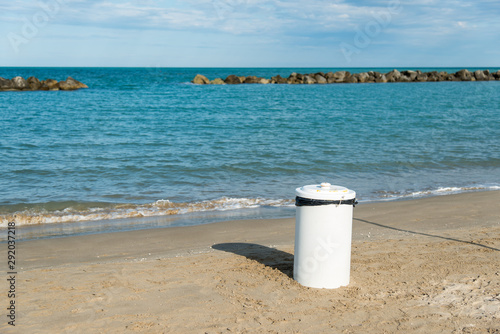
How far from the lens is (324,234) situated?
16.3ft

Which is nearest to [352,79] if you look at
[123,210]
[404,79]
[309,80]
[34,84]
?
[309,80]

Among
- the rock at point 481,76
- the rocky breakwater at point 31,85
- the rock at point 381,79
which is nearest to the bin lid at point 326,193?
the rocky breakwater at point 31,85

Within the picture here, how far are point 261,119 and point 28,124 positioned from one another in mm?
11809

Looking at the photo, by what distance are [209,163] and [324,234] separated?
9.36m

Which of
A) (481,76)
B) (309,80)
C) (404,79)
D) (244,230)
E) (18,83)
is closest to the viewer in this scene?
(244,230)

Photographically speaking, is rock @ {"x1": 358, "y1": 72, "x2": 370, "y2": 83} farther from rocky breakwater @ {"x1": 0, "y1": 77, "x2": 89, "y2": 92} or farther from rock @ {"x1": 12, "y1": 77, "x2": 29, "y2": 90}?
rock @ {"x1": 12, "y1": 77, "x2": 29, "y2": 90}

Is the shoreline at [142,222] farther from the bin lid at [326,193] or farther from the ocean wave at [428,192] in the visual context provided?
the bin lid at [326,193]

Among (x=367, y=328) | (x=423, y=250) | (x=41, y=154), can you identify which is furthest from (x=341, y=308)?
(x=41, y=154)

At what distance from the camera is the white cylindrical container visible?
491 centimetres

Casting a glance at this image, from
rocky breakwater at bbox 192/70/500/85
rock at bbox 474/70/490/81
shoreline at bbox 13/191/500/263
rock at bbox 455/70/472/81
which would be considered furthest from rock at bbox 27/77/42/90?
rock at bbox 474/70/490/81

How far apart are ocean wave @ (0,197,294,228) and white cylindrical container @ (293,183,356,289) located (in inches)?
183

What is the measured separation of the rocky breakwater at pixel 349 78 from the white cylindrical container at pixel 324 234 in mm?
63706

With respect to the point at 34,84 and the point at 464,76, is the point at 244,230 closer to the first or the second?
the point at 34,84

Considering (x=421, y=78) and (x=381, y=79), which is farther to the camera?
(x=421, y=78)
